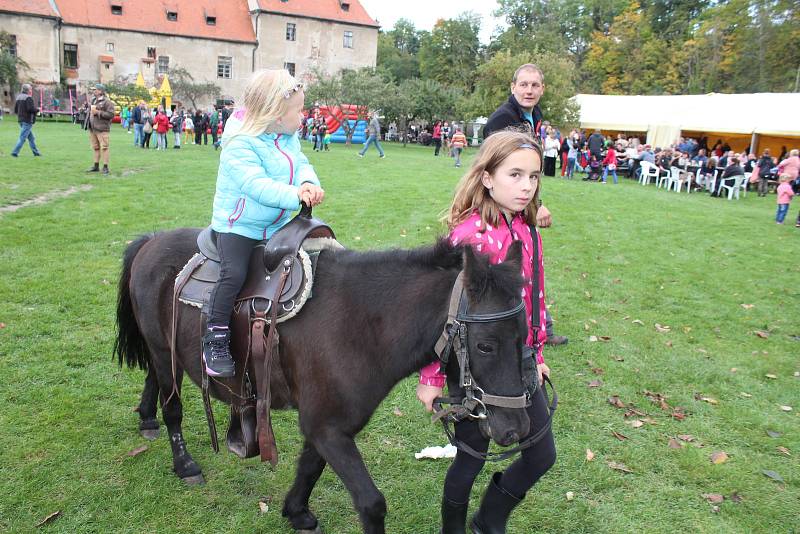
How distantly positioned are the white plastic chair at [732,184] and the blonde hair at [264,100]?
74.6ft

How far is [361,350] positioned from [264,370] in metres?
0.60

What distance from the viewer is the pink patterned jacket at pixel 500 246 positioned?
8.54ft

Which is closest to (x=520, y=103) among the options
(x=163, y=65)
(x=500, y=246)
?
(x=500, y=246)

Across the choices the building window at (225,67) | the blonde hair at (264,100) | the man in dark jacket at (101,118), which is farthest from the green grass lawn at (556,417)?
the building window at (225,67)

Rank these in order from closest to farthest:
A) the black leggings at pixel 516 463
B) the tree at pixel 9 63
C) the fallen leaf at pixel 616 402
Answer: the black leggings at pixel 516 463 < the fallen leaf at pixel 616 402 < the tree at pixel 9 63

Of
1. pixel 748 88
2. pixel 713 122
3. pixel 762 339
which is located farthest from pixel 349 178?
pixel 748 88

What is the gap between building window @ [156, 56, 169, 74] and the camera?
5472 cm

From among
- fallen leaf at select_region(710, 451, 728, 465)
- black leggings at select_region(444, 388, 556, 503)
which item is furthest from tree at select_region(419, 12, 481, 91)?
black leggings at select_region(444, 388, 556, 503)

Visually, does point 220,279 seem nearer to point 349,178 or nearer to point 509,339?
point 509,339

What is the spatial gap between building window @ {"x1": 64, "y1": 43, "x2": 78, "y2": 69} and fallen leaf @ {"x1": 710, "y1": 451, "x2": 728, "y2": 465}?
61803mm

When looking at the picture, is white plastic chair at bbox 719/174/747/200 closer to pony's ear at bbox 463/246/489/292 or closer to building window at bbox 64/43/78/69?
A: pony's ear at bbox 463/246/489/292

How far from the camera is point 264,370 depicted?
9.61 feet

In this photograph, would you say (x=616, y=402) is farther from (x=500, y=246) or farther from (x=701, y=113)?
(x=701, y=113)

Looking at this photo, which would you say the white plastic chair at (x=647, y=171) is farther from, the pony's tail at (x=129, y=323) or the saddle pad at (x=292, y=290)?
the saddle pad at (x=292, y=290)
